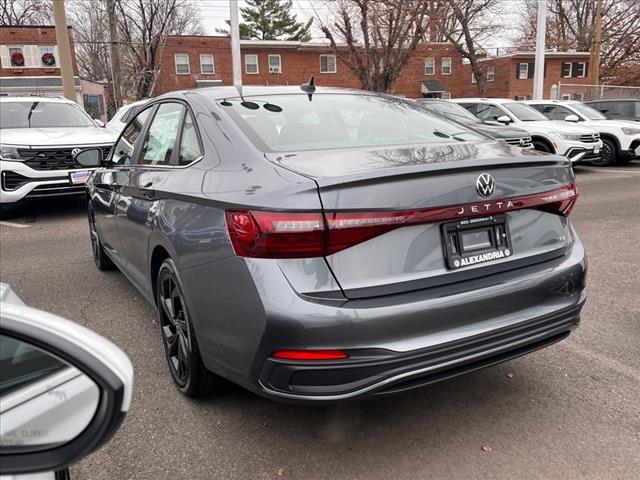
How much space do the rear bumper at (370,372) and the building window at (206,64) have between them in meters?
42.2

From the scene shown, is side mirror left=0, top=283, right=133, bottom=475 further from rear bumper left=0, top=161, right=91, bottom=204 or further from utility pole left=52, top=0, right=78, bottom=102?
utility pole left=52, top=0, right=78, bottom=102

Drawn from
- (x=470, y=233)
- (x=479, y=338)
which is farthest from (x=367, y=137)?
(x=479, y=338)

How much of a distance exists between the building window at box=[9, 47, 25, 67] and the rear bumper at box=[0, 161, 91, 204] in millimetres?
40451

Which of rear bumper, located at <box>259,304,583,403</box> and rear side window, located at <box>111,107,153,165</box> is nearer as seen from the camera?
rear bumper, located at <box>259,304,583,403</box>

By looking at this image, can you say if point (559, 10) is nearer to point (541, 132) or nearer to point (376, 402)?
point (541, 132)

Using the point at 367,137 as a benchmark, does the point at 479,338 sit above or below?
below

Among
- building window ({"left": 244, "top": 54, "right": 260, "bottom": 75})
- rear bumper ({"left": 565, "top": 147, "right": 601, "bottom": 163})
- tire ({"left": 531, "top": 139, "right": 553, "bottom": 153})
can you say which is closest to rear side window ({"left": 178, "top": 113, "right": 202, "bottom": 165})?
rear bumper ({"left": 565, "top": 147, "right": 601, "bottom": 163})

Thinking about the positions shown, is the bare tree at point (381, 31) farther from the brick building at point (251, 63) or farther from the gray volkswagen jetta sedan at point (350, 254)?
the brick building at point (251, 63)

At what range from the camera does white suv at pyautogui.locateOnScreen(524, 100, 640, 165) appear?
12.9 meters

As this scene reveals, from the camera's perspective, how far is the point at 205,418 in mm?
2871

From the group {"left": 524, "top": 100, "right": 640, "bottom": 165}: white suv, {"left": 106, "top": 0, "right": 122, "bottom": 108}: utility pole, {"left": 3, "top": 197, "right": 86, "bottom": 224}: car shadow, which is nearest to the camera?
{"left": 3, "top": 197, "right": 86, "bottom": 224}: car shadow

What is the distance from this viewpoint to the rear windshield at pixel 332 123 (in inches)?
113

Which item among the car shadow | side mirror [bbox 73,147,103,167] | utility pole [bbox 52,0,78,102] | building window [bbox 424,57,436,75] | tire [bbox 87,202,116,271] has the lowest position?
the car shadow

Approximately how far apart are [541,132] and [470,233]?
1098 centimetres
